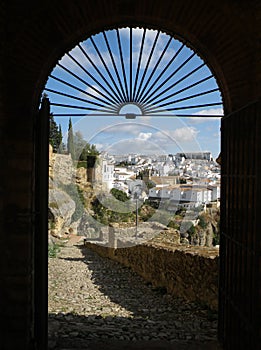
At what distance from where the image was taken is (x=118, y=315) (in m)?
5.82

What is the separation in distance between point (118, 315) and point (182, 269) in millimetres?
1807

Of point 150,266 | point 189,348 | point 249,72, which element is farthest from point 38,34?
point 150,266

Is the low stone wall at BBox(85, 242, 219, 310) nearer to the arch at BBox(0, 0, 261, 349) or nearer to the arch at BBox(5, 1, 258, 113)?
the arch at BBox(0, 0, 261, 349)

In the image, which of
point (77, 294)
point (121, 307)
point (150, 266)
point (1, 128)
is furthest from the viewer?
point (150, 266)

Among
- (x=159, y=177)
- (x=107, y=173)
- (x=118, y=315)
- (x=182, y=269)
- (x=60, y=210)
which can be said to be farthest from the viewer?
(x=159, y=177)

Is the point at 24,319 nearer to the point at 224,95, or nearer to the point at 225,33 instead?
the point at 224,95

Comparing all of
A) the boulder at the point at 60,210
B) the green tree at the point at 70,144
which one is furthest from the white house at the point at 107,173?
the boulder at the point at 60,210

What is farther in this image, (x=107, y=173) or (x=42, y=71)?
(x=107, y=173)

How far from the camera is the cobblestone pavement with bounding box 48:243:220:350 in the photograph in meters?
3.72

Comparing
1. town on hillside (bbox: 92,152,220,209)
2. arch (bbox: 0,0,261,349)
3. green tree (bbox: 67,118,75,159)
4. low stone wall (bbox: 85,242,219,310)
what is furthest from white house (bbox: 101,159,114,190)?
arch (bbox: 0,0,261,349)

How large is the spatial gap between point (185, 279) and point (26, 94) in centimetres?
521

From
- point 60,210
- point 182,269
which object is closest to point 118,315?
point 182,269

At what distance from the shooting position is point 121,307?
264 inches

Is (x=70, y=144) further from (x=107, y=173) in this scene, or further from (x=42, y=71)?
(x=42, y=71)
